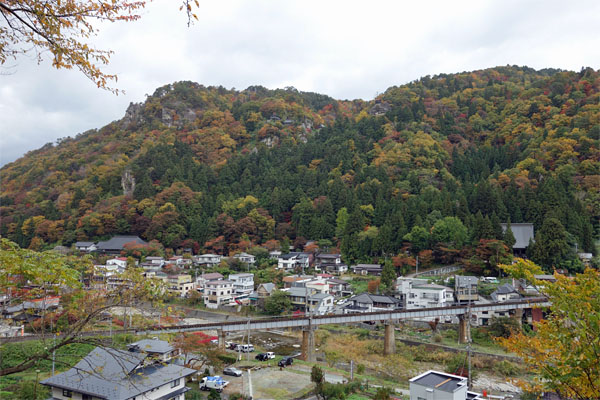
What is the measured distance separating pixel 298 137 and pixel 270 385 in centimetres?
5859

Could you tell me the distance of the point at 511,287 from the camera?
25.9 metres

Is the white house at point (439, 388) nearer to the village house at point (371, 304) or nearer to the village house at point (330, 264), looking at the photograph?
the village house at point (371, 304)

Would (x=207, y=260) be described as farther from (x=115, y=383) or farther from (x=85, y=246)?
(x=115, y=383)

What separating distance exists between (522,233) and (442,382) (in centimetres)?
2537

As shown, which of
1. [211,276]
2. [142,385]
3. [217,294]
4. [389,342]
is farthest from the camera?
[211,276]

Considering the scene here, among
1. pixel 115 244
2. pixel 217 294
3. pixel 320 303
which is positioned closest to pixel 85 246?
pixel 115 244

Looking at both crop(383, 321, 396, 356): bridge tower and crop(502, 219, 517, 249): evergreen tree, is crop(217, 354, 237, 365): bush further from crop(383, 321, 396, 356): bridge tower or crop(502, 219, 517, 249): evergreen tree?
crop(502, 219, 517, 249): evergreen tree

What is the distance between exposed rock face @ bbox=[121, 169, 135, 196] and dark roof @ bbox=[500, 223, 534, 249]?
48.9m

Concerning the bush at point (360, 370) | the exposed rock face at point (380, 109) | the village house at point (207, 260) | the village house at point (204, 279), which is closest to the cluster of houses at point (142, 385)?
the bush at point (360, 370)

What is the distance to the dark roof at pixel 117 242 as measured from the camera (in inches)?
1741

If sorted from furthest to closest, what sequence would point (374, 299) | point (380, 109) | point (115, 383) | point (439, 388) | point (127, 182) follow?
point (380, 109) < point (127, 182) < point (374, 299) < point (439, 388) < point (115, 383)

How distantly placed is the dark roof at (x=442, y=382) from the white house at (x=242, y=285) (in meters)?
21.5

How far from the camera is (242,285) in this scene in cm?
3253

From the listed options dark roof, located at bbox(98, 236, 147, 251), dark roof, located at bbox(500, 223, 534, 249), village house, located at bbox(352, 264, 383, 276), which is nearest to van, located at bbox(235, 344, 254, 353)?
village house, located at bbox(352, 264, 383, 276)
